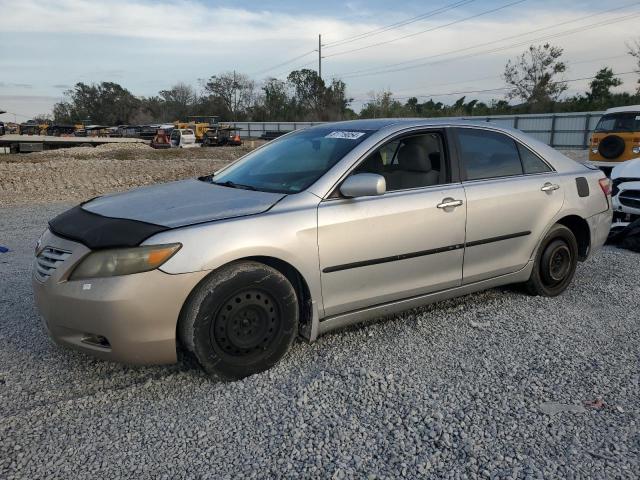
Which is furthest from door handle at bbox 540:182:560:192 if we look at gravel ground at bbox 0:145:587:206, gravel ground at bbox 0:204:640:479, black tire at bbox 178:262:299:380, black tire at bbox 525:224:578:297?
gravel ground at bbox 0:145:587:206

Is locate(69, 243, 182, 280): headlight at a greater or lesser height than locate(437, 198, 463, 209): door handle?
lesser

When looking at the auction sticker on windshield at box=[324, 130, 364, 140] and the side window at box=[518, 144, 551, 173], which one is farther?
the side window at box=[518, 144, 551, 173]

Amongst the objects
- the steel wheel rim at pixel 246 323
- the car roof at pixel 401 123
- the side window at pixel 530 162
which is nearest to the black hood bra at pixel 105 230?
the steel wheel rim at pixel 246 323

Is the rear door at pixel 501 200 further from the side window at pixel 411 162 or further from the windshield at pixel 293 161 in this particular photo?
the windshield at pixel 293 161

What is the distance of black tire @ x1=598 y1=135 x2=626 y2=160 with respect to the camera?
14.7 meters

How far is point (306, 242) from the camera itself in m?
3.30

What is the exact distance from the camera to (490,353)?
364 cm

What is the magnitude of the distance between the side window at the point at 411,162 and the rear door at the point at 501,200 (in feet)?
0.71

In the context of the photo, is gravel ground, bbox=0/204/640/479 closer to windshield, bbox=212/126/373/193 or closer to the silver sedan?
the silver sedan

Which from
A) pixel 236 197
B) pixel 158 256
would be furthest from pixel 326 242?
pixel 158 256

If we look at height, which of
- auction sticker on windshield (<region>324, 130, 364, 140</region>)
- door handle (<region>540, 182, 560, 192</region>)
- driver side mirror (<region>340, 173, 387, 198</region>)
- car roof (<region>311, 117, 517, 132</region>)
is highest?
car roof (<region>311, 117, 517, 132</region>)

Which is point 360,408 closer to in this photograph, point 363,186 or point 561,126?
point 363,186

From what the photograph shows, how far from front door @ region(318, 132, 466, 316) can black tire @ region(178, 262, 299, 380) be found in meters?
0.33

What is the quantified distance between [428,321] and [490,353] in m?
0.66
